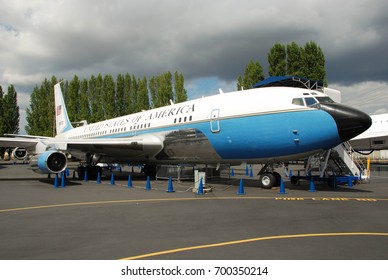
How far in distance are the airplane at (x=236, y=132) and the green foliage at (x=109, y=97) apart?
4391 cm

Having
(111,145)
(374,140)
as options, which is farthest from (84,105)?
(374,140)

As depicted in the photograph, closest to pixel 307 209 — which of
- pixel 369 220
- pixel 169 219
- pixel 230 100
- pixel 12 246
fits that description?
pixel 369 220

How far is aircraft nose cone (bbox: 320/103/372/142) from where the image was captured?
12.9 metres

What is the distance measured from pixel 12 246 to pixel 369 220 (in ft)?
27.5

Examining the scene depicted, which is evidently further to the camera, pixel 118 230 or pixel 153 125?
pixel 153 125

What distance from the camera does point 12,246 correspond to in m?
6.44

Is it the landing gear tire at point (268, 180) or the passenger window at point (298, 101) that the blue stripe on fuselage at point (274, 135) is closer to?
the passenger window at point (298, 101)

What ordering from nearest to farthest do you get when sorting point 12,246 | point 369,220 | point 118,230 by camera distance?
point 12,246 < point 118,230 < point 369,220

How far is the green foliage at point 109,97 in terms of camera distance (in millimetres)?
65812

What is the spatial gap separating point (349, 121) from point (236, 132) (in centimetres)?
459

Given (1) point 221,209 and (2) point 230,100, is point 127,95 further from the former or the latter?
(1) point 221,209

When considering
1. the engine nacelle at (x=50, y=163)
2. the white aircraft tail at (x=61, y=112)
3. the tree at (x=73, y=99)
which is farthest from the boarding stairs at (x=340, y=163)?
the tree at (x=73, y=99)

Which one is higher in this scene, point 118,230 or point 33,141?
point 33,141

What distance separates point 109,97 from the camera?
68.6 m
